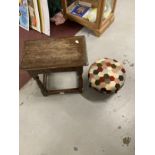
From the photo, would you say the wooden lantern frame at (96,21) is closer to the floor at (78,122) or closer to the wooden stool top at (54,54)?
the floor at (78,122)

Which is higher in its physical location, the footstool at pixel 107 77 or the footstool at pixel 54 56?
the footstool at pixel 54 56

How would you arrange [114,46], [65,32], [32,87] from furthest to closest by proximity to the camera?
[65,32] < [114,46] < [32,87]

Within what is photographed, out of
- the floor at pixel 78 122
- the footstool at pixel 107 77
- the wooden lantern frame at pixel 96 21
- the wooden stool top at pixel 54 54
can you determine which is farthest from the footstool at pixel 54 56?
the wooden lantern frame at pixel 96 21

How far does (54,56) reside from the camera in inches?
49.1

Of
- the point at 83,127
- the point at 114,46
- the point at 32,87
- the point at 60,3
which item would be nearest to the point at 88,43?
the point at 114,46

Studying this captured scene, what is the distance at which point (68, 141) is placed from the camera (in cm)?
136

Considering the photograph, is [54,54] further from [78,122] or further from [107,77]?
[78,122]

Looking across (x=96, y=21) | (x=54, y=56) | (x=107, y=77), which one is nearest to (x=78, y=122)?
(x=107, y=77)

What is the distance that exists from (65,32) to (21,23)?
1.44 feet

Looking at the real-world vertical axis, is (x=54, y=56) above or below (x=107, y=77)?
above

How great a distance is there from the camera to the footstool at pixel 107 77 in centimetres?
136

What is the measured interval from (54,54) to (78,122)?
504 mm
